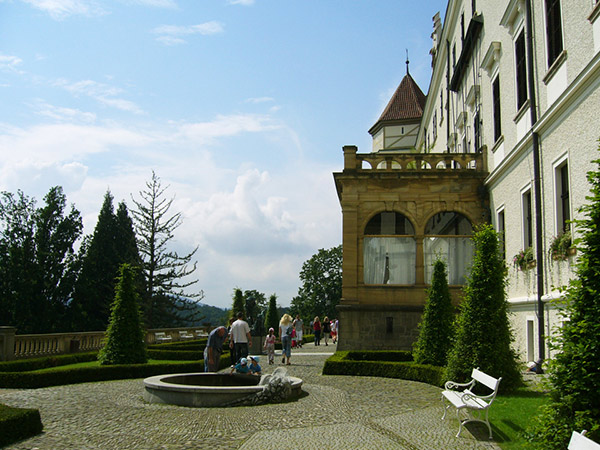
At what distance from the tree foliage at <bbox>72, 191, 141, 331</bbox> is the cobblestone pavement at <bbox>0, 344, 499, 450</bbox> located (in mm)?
35549

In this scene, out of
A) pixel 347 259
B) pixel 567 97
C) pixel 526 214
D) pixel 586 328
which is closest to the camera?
pixel 586 328

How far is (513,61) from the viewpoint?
1789 cm

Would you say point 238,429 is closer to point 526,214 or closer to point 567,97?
point 567,97

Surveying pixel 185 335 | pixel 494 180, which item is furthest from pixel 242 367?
pixel 185 335

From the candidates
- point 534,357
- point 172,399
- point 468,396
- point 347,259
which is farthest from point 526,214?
point 172,399

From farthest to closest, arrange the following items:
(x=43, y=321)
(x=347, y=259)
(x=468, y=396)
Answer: (x=43, y=321) < (x=347, y=259) < (x=468, y=396)

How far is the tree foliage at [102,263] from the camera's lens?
158 feet

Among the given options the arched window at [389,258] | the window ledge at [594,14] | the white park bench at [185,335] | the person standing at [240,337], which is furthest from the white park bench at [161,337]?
the window ledge at [594,14]

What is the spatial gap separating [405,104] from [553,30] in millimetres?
40173

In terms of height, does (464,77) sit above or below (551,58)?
above

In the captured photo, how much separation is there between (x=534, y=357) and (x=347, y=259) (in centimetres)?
831

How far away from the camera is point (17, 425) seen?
8516mm

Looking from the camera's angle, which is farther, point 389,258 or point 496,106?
point 389,258

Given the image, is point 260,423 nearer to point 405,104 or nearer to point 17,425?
point 17,425
